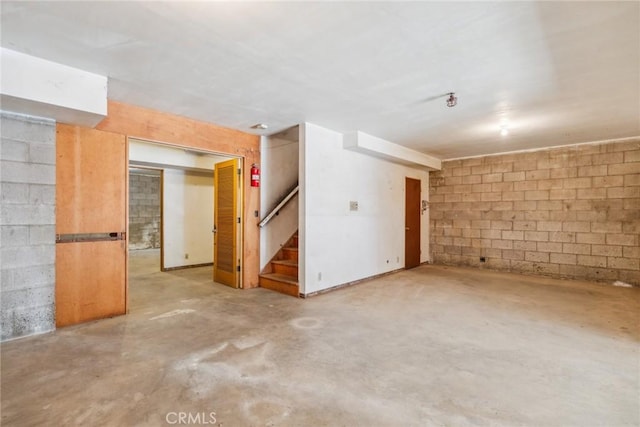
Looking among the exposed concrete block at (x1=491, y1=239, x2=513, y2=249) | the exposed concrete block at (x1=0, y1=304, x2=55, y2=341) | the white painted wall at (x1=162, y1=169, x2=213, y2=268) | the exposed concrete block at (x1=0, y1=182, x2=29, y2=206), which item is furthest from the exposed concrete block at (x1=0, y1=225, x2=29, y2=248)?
the exposed concrete block at (x1=491, y1=239, x2=513, y2=249)

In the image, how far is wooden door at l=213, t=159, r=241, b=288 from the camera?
4.90 m

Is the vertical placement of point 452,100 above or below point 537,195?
above

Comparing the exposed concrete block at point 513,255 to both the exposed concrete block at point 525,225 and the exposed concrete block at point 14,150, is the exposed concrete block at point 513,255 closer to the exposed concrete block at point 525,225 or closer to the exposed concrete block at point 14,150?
the exposed concrete block at point 525,225

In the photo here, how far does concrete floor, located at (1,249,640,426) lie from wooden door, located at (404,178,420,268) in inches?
101

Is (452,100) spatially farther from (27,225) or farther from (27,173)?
(27,225)

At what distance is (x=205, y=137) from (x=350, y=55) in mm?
2635

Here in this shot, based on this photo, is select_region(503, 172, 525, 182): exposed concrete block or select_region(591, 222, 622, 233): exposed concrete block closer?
select_region(591, 222, 622, 233): exposed concrete block

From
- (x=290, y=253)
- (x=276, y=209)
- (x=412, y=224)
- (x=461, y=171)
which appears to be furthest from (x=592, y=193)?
(x=276, y=209)

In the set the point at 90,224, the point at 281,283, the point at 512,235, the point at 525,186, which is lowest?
the point at 281,283

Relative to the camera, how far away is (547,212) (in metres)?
5.90

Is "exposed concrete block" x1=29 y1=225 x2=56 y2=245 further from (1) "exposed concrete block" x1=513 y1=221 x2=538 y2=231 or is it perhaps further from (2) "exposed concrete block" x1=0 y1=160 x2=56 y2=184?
(1) "exposed concrete block" x1=513 y1=221 x2=538 y2=231

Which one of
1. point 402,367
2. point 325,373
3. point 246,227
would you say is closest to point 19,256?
point 246,227

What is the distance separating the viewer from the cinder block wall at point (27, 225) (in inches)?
112

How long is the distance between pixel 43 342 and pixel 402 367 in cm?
327
